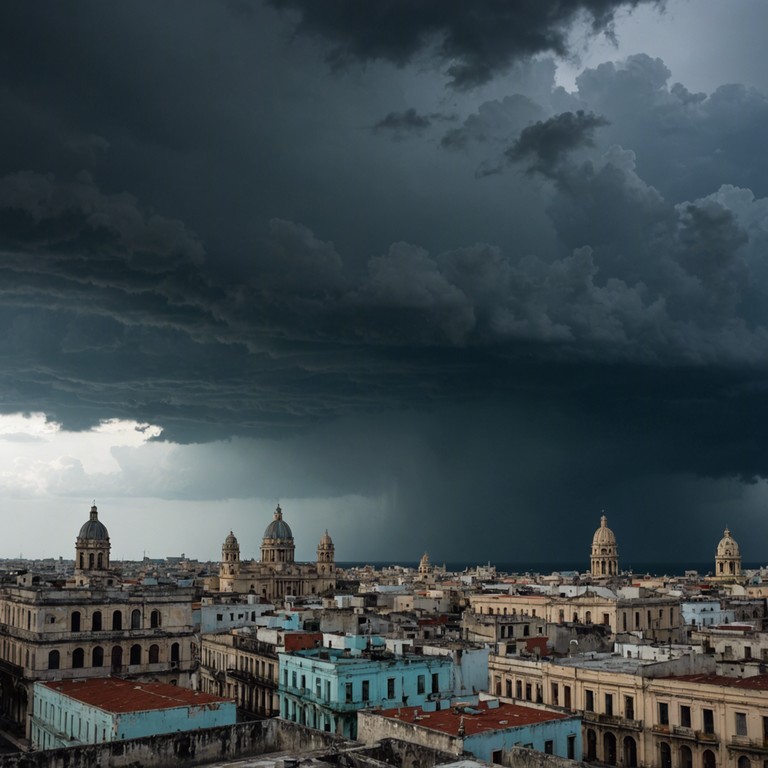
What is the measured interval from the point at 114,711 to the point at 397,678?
19288 millimetres

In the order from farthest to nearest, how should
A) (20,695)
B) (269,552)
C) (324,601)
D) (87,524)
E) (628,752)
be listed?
(269,552)
(87,524)
(324,601)
(20,695)
(628,752)

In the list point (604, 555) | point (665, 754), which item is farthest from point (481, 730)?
point (604, 555)

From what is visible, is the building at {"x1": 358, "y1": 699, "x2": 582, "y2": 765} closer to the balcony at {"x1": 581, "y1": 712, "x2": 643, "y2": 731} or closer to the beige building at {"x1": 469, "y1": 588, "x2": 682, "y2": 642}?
the balcony at {"x1": 581, "y1": 712, "x2": 643, "y2": 731}

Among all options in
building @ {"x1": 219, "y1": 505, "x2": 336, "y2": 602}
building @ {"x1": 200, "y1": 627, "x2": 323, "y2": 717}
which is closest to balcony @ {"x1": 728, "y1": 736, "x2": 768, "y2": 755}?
building @ {"x1": 200, "y1": 627, "x2": 323, "y2": 717}

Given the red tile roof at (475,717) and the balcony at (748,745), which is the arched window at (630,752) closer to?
the balcony at (748,745)

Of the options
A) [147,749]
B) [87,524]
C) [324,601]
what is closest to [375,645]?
[147,749]

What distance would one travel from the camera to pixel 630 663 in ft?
242

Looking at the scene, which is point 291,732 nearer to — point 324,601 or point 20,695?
point 20,695

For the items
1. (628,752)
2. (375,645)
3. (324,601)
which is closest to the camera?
(628,752)

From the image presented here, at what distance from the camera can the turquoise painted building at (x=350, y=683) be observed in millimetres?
62188

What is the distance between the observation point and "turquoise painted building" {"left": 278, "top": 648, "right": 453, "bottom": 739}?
6219 cm

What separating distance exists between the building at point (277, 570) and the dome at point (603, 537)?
53389mm

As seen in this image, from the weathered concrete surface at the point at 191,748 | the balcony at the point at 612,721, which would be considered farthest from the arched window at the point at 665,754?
the weathered concrete surface at the point at 191,748

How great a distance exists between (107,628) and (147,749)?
1730 inches
